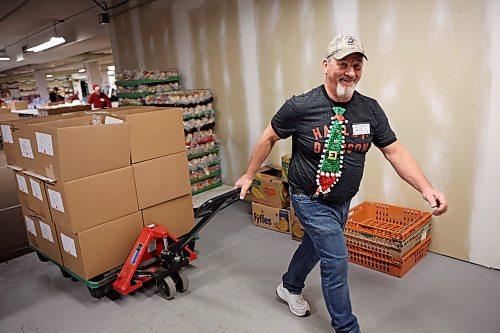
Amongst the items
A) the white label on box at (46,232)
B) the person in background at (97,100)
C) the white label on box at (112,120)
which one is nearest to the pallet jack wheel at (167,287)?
the white label on box at (46,232)

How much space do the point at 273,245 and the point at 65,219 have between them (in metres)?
1.70

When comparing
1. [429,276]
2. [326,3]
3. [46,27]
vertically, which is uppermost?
[46,27]

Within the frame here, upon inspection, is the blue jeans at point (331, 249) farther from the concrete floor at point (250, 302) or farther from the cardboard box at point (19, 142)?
the cardboard box at point (19, 142)

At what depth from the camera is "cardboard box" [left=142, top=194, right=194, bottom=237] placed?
2.82 m

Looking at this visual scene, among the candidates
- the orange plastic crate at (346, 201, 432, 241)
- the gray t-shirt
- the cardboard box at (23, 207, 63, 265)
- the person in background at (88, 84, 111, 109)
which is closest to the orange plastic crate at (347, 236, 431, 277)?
the orange plastic crate at (346, 201, 432, 241)

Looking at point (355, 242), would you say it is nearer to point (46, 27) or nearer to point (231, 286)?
point (231, 286)

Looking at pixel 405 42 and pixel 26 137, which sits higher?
pixel 405 42

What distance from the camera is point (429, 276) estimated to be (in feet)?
8.77

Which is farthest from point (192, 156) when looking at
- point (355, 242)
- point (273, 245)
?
point (355, 242)

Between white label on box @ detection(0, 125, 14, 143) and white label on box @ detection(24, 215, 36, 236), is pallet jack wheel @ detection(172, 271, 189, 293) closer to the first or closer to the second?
white label on box @ detection(24, 215, 36, 236)

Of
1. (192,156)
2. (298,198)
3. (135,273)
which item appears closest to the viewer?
(298,198)

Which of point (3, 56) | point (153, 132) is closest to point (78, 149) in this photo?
Answer: point (153, 132)

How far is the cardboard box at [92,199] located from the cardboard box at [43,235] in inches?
A: 8.0

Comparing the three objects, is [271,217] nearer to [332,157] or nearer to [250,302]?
[250,302]
